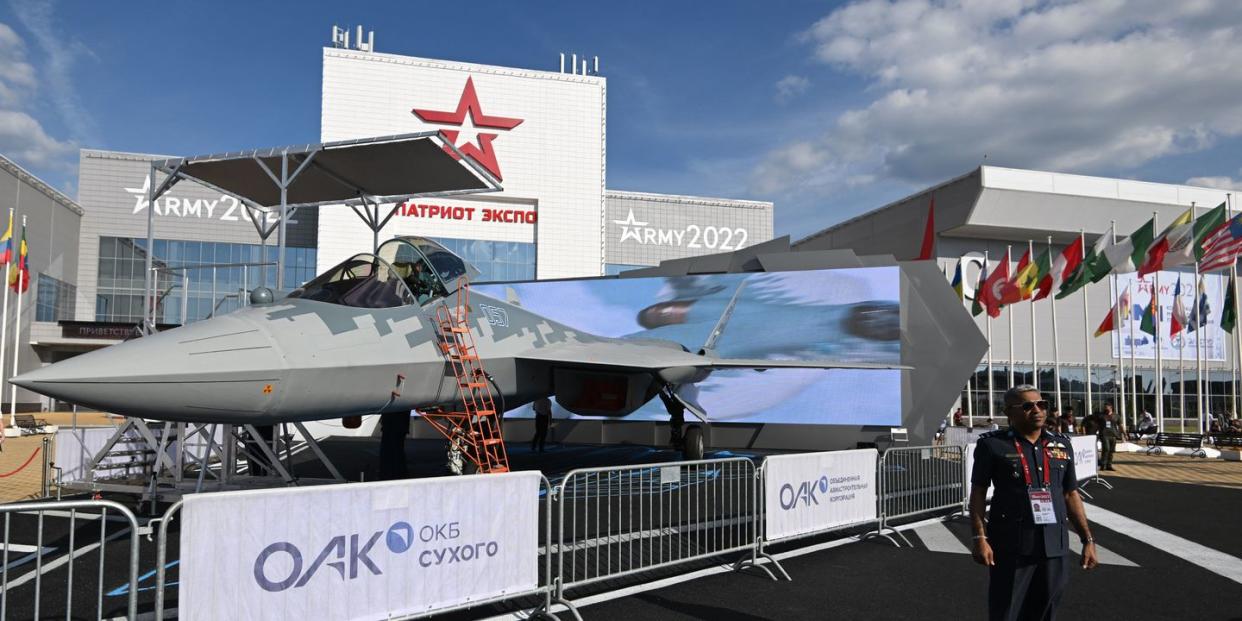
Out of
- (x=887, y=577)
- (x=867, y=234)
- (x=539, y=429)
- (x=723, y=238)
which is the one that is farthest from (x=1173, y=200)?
(x=887, y=577)

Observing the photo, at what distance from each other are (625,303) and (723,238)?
103 feet

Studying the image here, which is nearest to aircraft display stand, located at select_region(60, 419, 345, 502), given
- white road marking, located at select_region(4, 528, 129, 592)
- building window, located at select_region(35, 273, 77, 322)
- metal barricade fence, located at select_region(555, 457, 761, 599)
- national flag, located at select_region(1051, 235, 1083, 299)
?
white road marking, located at select_region(4, 528, 129, 592)

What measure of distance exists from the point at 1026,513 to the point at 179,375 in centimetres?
660

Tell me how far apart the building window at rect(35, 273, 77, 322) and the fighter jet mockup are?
47.7 meters

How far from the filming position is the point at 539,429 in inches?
778

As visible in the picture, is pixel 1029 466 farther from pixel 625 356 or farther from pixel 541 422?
pixel 541 422

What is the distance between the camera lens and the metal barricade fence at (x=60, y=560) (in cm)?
408

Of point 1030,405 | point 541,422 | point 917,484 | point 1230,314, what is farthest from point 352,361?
point 1230,314

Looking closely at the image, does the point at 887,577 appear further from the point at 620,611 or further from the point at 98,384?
the point at 98,384

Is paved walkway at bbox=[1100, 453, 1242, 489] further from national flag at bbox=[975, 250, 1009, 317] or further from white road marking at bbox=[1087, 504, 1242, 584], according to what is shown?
national flag at bbox=[975, 250, 1009, 317]

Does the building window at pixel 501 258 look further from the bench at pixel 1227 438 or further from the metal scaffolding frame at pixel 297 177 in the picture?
the bench at pixel 1227 438

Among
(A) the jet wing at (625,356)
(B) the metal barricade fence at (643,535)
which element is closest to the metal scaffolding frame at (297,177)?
(A) the jet wing at (625,356)

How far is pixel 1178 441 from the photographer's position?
79.7ft

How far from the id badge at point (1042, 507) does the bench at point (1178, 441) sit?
79.5ft
